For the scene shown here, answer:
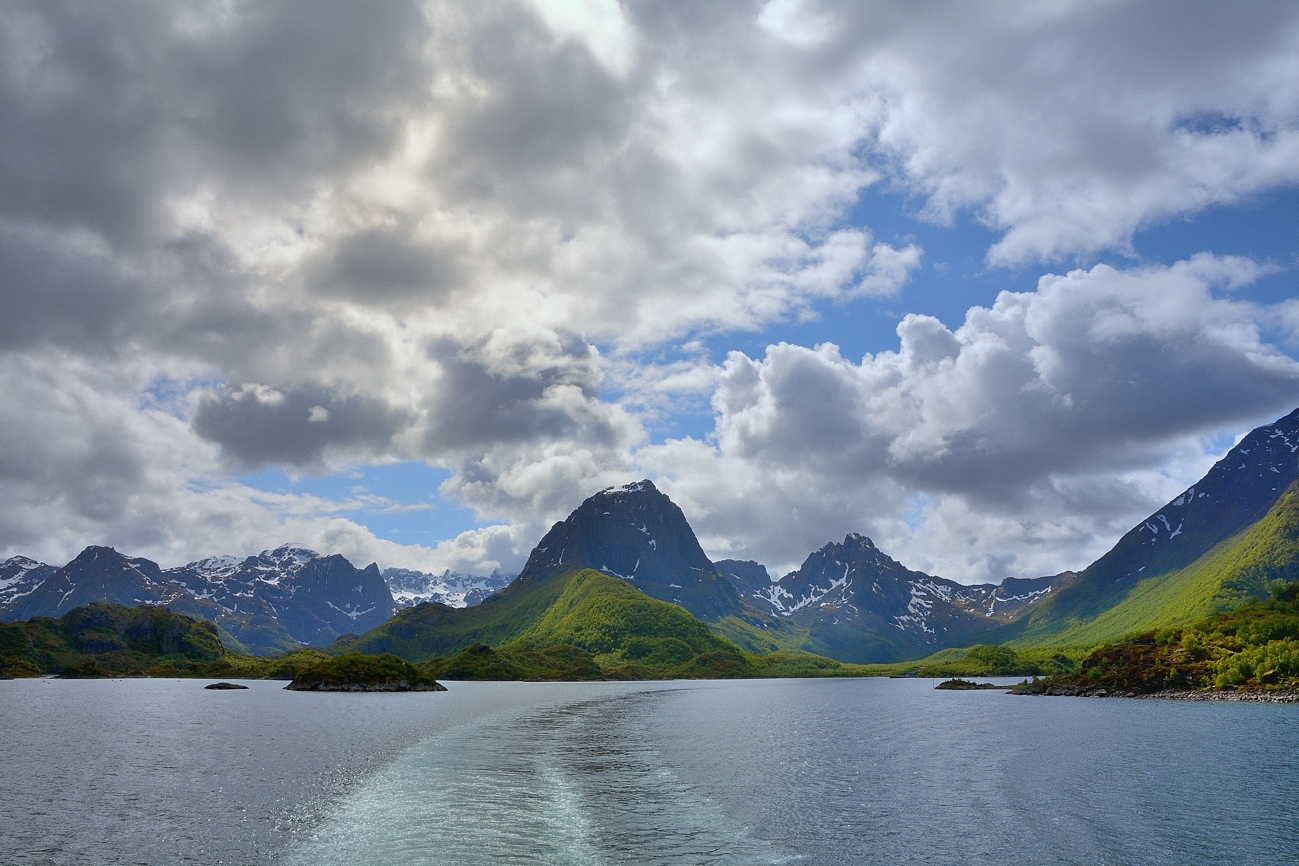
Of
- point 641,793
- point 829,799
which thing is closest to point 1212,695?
point 829,799

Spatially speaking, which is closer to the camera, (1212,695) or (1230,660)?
(1212,695)

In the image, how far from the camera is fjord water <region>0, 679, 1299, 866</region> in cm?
3959

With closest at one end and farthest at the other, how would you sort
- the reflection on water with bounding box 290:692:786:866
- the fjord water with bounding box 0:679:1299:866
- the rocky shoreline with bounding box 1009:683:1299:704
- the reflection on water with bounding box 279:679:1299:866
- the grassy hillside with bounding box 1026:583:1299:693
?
the reflection on water with bounding box 290:692:786:866 < the fjord water with bounding box 0:679:1299:866 < the reflection on water with bounding box 279:679:1299:866 < the rocky shoreline with bounding box 1009:683:1299:704 < the grassy hillside with bounding box 1026:583:1299:693

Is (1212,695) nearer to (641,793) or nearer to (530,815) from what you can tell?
(641,793)

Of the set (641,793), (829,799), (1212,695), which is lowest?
(1212,695)

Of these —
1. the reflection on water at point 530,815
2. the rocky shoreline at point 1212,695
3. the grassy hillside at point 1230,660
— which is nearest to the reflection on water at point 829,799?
the reflection on water at point 530,815

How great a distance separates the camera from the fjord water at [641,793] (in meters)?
39.6

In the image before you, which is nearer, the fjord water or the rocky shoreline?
the fjord water

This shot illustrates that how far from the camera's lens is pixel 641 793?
5562 cm

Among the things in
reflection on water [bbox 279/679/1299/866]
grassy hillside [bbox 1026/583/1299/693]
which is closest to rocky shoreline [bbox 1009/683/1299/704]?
grassy hillside [bbox 1026/583/1299/693]

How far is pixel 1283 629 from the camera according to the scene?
7052 inches

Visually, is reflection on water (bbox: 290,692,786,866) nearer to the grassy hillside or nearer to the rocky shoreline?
the rocky shoreline

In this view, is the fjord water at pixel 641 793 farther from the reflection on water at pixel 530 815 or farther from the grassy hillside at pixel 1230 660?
the grassy hillside at pixel 1230 660

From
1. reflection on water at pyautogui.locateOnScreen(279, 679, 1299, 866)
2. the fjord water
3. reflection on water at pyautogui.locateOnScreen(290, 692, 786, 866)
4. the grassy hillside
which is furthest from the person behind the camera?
the grassy hillside
